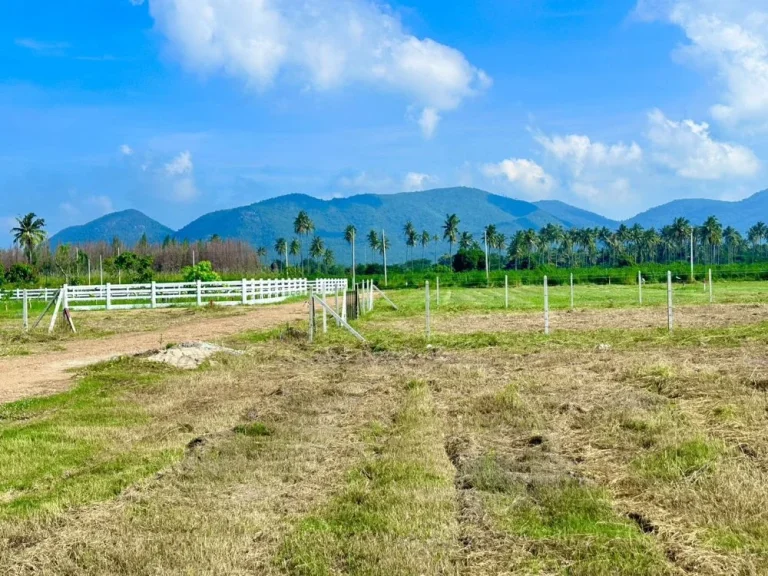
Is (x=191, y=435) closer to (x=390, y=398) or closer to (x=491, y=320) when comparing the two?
(x=390, y=398)

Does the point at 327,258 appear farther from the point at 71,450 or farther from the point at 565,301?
the point at 71,450

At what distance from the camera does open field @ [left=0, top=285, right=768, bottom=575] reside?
174 inches

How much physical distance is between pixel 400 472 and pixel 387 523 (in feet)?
3.82

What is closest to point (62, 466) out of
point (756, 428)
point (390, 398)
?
point (390, 398)

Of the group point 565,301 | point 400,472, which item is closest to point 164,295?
point 565,301

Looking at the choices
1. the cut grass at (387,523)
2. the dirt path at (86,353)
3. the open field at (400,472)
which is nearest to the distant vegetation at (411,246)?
the dirt path at (86,353)

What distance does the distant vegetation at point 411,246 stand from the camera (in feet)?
272

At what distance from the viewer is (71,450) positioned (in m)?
7.38

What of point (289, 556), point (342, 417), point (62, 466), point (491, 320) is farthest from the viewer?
point (491, 320)

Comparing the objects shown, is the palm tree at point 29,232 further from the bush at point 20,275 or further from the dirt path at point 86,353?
the dirt path at point 86,353

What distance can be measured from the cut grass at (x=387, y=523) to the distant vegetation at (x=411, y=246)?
66.3m

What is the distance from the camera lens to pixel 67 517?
17.2 ft

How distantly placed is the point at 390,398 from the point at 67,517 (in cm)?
526

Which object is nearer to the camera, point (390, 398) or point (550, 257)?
point (390, 398)
